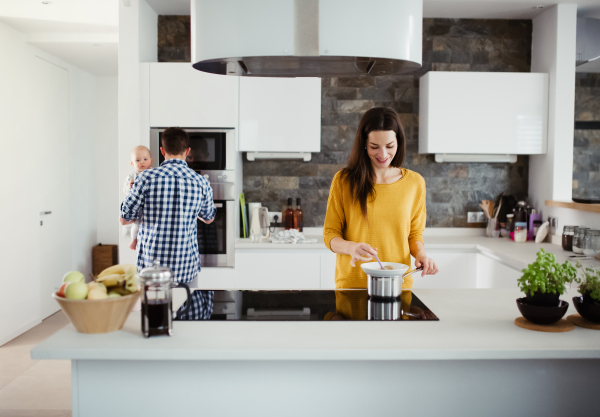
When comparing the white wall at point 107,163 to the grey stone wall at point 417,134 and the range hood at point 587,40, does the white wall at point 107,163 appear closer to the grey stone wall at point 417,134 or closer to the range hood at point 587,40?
the grey stone wall at point 417,134

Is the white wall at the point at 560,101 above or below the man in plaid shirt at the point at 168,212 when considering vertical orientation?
above

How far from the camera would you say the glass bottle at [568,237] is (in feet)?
11.2

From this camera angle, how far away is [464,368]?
153 cm

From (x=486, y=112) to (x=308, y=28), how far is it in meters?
2.47

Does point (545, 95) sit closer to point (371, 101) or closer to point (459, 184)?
point (459, 184)

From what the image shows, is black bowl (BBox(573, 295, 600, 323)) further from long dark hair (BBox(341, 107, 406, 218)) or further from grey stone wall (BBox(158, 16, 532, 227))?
grey stone wall (BBox(158, 16, 532, 227))

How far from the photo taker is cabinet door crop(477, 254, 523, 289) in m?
3.21

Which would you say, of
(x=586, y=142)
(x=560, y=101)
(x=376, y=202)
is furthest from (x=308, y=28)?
(x=586, y=142)

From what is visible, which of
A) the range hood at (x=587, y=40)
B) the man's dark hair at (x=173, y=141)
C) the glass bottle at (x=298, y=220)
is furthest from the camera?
the glass bottle at (x=298, y=220)

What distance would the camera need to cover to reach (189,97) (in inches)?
144

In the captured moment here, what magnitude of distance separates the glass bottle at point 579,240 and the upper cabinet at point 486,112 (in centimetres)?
81

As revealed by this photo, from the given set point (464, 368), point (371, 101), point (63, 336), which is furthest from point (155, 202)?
point (371, 101)

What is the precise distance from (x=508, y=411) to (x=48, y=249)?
4661 mm

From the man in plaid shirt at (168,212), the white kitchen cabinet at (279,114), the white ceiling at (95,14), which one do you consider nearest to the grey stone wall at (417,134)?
the white ceiling at (95,14)
